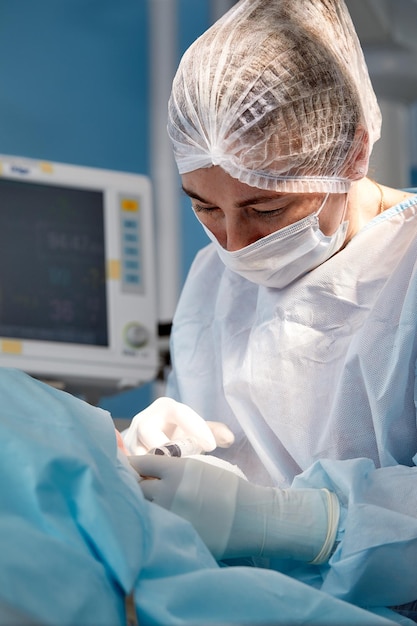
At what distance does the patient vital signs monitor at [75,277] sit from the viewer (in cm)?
273

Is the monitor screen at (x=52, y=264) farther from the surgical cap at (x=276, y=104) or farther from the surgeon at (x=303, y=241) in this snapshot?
the surgical cap at (x=276, y=104)

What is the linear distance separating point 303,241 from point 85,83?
2.25 m

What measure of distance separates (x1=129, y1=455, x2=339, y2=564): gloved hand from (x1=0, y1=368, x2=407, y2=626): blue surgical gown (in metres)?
0.13

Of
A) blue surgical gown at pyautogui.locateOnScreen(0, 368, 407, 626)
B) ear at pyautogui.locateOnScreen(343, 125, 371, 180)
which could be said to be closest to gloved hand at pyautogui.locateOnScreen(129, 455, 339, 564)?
blue surgical gown at pyautogui.locateOnScreen(0, 368, 407, 626)

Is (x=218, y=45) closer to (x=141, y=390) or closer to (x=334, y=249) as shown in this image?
(x=334, y=249)

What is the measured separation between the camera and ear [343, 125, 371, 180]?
63.6 inches

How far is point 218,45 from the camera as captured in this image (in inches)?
62.9

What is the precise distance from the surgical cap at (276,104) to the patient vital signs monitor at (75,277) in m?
1.21

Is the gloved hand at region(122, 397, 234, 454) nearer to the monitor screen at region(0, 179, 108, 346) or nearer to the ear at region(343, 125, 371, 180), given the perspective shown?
the ear at region(343, 125, 371, 180)

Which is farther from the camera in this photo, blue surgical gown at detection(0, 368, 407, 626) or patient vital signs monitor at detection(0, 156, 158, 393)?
patient vital signs monitor at detection(0, 156, 158, 393)

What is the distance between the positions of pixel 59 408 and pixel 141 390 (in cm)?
254

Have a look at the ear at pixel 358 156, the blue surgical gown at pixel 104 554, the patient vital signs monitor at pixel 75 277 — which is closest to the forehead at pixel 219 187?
the ear at pixel 358 156

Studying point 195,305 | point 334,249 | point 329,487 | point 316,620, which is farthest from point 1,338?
point 316,620

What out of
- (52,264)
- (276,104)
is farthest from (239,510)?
(52,264)
